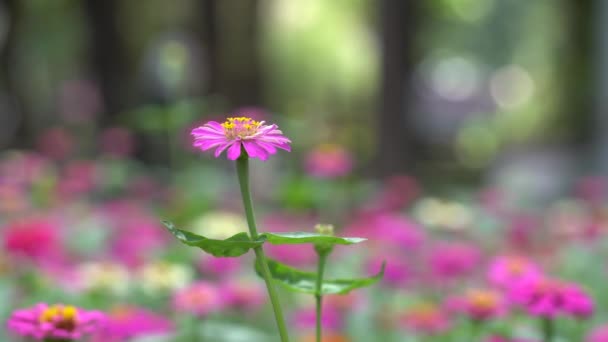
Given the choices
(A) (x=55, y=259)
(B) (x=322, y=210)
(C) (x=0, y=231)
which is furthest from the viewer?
(B) (x=322, y=210)

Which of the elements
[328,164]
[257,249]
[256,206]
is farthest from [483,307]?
[256,206]

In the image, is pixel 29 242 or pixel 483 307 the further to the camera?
pixel 29 242

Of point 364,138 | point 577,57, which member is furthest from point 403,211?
point 577,57

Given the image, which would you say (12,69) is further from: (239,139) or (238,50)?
(239,139)

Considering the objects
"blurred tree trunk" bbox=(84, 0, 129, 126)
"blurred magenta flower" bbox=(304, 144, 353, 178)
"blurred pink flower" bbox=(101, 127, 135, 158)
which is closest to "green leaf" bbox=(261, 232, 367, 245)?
"blurred magenta flower" bbox=(304, 144, 353, 178)

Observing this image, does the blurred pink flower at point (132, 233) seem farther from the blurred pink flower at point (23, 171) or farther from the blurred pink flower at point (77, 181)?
the blurred pink flower at point (23, 171)

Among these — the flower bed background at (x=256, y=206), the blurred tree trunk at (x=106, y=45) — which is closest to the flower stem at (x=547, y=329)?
the flower bed background at (x=256, y=206)

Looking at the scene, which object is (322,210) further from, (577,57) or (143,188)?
(577,57)
